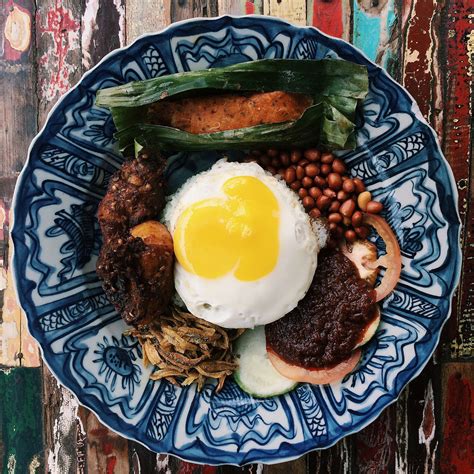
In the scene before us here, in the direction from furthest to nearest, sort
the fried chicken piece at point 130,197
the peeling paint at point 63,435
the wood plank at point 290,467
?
1. the peeling paint at point 63,435
2. the wood plank at point 290,467
3. the fried chicken piece at point 130,197

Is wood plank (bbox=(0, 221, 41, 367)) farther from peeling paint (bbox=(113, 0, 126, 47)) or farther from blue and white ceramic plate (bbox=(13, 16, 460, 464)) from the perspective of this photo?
peeling paint (bbox=(113, 0, 126, 47))

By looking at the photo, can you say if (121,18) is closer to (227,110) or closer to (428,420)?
(227,110)

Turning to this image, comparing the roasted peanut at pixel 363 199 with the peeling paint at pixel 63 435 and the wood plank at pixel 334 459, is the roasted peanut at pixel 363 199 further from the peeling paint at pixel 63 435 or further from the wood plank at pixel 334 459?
the peeling paint at pixel 63 435

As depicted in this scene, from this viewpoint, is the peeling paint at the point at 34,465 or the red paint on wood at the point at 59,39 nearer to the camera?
the red paint on wood at the point at 59,39

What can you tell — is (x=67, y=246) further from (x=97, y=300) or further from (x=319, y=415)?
(x=319, y=415)

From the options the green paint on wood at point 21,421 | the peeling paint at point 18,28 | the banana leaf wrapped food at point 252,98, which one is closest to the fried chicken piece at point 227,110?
the banana leaf wrapped food at point 252,98

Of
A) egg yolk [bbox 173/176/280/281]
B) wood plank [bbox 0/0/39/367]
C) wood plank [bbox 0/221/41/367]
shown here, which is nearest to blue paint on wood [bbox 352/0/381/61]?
egg yolk [bbox 173/176/280/281]
